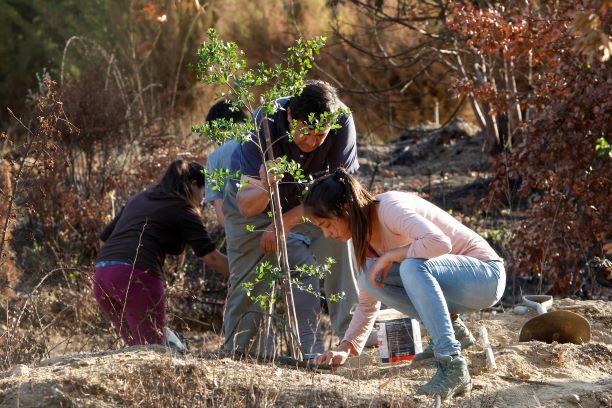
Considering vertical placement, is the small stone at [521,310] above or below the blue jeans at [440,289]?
below

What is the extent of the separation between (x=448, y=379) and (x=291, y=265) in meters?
1.48

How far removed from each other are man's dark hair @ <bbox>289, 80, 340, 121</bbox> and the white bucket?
1.00 m

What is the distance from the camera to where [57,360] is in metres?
4.29

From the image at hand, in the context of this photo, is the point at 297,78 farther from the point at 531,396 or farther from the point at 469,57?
the point at 469,57

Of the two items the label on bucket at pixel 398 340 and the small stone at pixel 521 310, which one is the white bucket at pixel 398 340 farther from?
the small stone at pixel 521 310

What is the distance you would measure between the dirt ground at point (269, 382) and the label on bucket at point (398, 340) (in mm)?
59

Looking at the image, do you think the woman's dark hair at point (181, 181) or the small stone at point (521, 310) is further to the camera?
the small stone at point (521, 310)

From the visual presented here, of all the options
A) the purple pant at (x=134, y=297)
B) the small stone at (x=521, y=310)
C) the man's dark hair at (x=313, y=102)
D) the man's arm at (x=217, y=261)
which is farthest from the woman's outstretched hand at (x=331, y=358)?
the small stone at (x=521, y=310)

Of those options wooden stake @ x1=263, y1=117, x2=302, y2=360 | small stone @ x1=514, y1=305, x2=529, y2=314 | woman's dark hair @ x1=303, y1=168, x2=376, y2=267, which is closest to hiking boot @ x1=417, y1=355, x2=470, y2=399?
woman's dark hair @ x1=303, y1=168, x2=376, y2=267

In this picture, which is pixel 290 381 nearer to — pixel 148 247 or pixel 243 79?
pixel 243 79

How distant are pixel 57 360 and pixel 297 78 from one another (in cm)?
157

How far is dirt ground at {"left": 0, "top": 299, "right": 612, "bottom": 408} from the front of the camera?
378cm

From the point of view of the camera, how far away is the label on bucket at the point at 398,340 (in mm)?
4719

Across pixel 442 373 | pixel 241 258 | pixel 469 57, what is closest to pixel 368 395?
pixel 442 373
